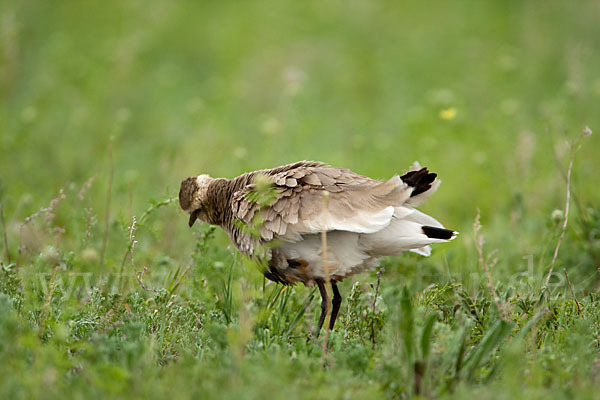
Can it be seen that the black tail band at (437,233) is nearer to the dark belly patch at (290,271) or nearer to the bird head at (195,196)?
the dark belly patch at (290,271)

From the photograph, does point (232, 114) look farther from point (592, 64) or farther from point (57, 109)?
point (592, 64)

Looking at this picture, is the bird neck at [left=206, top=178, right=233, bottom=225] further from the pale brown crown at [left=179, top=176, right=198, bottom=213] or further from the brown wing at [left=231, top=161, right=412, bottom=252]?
the brown wing at [left=231, top=161, right=412, bottom=252]

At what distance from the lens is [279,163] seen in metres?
7.20

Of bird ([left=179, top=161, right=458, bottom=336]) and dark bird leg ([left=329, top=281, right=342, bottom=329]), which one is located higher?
bird ([left=179, top=161, right=458, bottom=336])

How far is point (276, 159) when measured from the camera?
23.8 feet

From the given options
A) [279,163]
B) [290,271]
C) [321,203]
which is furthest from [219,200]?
[279,163]

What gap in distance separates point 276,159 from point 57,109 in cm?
343

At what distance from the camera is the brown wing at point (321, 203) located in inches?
141

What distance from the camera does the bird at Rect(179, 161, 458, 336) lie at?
12.0 ft

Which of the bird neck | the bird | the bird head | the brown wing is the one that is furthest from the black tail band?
the bird head

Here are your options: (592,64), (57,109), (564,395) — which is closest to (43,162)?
(57,109)

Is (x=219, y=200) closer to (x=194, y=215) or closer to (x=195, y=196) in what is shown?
(x=195, y=196)

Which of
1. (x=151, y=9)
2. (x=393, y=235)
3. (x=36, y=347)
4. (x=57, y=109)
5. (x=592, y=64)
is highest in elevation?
(x=151, y=9)

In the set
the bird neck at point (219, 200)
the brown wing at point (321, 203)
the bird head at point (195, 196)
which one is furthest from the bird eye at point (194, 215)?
the brown wing at point (321, 203)
